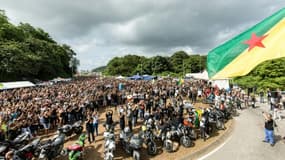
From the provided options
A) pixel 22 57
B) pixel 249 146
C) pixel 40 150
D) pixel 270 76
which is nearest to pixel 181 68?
pixel 270 76

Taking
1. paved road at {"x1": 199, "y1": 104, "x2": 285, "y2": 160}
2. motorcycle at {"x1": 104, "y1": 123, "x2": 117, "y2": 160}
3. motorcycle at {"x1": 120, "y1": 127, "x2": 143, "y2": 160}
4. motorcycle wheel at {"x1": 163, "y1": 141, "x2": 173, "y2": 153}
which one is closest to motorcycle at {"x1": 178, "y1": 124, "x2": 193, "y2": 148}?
motorcycle wheel at {"x1": 163, "y1": 141, "x2": 173, "y2": 153}

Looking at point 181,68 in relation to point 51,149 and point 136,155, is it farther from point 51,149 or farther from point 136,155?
point 51,149

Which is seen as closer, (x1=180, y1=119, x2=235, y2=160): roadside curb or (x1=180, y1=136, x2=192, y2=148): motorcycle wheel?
(x1=180, y1=119, x2=235, y2=160): roadside curb

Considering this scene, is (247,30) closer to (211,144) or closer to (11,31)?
(211,144)

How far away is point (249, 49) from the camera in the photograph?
566 cm

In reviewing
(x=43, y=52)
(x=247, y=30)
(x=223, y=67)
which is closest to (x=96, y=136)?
(x=223, y=67)

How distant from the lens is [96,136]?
13.1m

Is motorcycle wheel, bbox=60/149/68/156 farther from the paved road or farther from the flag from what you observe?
the flag

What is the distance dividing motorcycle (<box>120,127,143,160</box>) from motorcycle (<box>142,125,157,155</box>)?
669mm

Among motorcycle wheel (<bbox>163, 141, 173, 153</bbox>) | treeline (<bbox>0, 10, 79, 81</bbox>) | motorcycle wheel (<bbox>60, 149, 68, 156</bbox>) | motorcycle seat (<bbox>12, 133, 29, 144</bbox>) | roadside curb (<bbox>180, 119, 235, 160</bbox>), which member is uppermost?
treeline (<bbox>0, 10, 79, 81</bbox>)

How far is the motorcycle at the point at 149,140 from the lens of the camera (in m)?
10.9

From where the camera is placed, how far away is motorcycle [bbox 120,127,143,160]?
10195 millimetres

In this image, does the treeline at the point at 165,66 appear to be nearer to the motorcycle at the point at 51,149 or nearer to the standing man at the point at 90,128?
the standing man at the point at 90,128

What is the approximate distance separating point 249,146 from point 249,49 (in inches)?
318
